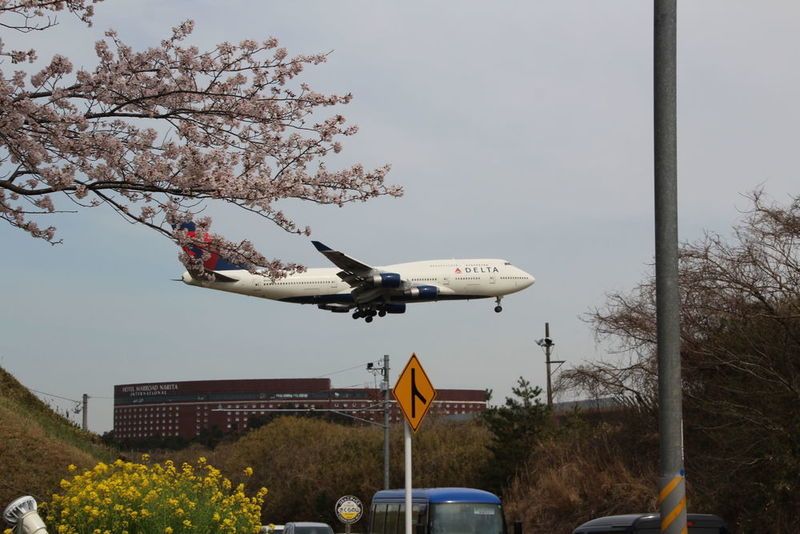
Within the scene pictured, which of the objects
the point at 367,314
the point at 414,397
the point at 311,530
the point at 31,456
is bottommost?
the point at 311,530

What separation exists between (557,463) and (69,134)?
34.3 metres

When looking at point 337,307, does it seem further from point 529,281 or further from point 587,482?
point 587,482

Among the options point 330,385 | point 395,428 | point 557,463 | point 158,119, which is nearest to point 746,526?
point 557,463

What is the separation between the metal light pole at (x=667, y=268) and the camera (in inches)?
405

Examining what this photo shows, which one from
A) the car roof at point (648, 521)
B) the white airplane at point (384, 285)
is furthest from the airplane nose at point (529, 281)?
the car roof at point (648, 521)

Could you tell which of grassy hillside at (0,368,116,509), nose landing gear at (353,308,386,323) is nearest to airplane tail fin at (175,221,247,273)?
grassy hillside at (0,368,116,509)

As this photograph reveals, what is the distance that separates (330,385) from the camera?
12231cm

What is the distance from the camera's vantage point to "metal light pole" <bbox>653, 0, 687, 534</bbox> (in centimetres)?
1030

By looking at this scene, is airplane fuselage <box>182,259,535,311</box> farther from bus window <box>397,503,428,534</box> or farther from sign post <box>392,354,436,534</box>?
sign post <box>392,354,436,534</box>

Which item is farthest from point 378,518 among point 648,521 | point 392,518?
point 648,521

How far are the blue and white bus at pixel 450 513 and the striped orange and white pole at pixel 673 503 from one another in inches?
427

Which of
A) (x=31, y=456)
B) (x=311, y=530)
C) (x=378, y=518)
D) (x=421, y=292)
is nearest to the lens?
(x=31, y=456)

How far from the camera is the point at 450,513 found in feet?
69.6

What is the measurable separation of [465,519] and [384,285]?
34.9 meters
